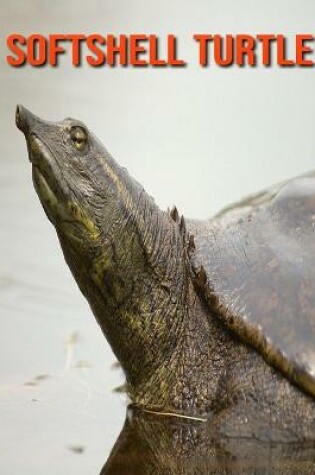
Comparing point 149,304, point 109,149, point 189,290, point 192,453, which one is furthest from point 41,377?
point 109,149

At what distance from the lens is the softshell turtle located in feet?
12.5

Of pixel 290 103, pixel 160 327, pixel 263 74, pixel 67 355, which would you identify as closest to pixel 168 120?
pixel 290 103

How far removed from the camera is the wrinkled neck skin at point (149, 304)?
397 centimetres

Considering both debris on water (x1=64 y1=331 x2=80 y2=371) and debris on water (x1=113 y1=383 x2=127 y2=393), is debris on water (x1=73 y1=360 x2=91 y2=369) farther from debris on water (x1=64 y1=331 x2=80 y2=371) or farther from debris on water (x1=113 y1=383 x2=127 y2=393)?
debris on water (x1=113 y1=383 x2=127 y2=393)

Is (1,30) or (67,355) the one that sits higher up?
(1,30)

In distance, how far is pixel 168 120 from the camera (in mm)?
9883

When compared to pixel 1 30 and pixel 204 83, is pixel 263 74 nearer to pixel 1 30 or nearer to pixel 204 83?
pixel 204 83

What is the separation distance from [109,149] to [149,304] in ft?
15.2

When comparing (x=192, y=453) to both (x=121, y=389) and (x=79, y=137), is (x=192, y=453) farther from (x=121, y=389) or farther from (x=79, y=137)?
(x=79, y=137)

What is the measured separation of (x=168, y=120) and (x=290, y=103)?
1239mm

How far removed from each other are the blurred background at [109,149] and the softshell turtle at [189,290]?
0.32m

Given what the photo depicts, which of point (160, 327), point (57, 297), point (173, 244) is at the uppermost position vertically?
point (173, 244)

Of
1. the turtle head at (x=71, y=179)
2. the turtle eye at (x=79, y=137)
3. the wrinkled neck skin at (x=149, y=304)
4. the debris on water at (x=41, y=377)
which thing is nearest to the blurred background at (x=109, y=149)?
the debris on water at (x=41, y=377)

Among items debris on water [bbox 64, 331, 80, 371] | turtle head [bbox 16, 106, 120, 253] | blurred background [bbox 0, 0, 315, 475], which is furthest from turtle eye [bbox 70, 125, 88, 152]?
debris on water [bbox 64, 331, 80, 371]
